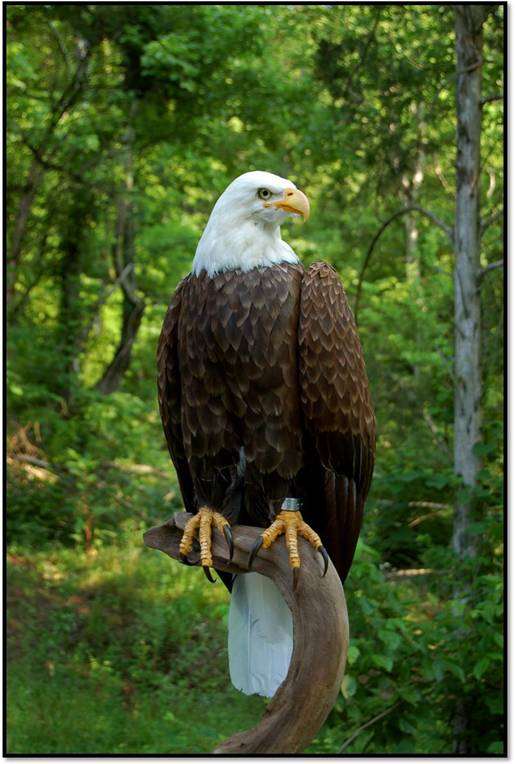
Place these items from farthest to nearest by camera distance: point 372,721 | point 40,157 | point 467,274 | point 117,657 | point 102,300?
point 102,300, point 40,157, point 117,657, point 467,274, point 372,721

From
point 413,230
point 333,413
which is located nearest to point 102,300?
point 413,230

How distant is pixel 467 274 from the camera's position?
5.12 m

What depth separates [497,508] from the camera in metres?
5.07

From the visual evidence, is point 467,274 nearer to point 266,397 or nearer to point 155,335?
point 266,397

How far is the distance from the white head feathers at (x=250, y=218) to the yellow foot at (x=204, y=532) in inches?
27.5

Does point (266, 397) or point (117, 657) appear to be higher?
point (266, 397)

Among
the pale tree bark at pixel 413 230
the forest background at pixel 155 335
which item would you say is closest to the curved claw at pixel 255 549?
the forest background at pixel 155 335

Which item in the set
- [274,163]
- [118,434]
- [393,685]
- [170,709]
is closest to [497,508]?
[393,685]

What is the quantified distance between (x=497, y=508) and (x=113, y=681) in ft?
9.36

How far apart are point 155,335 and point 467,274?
5.37m

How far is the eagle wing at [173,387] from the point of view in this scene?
101 inches

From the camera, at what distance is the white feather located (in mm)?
2518

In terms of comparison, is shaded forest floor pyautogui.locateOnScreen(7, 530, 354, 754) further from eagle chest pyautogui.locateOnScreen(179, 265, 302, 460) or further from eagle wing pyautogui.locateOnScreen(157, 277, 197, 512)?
eagle chest pyautogui.locateOnScreen(179, 265, 302, 460)

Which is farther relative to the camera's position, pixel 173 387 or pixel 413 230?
pixel 413 230
